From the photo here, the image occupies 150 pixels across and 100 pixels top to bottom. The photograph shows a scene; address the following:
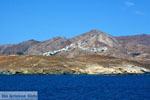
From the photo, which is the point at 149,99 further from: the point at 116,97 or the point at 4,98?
the point at 4,98

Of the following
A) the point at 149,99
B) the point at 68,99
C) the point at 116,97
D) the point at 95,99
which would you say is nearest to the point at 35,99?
the point at 68,99

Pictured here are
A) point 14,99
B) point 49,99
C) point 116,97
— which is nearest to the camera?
point 14,99

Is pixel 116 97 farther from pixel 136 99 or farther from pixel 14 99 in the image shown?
pixel 14 99

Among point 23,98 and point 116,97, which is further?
point 116,97

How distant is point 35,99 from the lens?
83562 mm

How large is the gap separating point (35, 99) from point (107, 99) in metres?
19.9

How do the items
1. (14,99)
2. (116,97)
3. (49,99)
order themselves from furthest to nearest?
1. (116,97)
2. (49,99)
3. (14,99)

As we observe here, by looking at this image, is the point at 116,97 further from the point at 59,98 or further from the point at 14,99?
the point at 14,99

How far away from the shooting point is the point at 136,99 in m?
89.6

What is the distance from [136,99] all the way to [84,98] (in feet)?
47.8

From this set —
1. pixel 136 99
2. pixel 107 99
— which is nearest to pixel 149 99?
pixel 136 99

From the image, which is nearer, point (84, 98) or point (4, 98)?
point (4, 98)

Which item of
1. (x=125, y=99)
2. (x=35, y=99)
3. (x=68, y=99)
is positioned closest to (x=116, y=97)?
(x=125, y=99)

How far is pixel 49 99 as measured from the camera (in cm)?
8612
